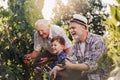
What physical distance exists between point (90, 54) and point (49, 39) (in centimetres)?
42

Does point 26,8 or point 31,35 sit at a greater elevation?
point 26,8

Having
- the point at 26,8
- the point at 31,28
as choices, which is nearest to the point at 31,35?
the point at 31,28

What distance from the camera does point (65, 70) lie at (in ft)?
9.60

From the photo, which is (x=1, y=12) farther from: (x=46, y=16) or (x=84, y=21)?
(x=84, y=21)

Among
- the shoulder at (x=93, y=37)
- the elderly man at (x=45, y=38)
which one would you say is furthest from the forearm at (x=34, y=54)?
the shoulder at (x=93, y=37)

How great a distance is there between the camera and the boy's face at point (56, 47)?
299cm

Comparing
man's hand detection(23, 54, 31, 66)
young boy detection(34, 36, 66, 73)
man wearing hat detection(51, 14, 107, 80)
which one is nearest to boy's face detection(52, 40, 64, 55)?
young boy detection(34, 36, 66, 73)

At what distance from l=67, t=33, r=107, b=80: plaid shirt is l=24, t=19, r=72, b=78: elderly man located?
3.5 inches

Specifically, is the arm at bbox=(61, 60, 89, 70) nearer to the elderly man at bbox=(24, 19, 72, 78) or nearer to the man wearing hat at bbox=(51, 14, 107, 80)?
the man wearing hat at bbox=(51, 14, 107, 80)

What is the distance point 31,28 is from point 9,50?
368mm

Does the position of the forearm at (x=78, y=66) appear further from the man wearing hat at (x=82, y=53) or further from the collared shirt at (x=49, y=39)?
the collared shirt at (x=49, y=39)

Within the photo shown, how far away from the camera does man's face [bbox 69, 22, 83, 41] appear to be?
2929 millimetres

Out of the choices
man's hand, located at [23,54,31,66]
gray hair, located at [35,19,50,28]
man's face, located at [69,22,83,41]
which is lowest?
man's hand, located at [23,54,31,66]

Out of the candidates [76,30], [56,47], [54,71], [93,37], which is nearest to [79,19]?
[76,30]
